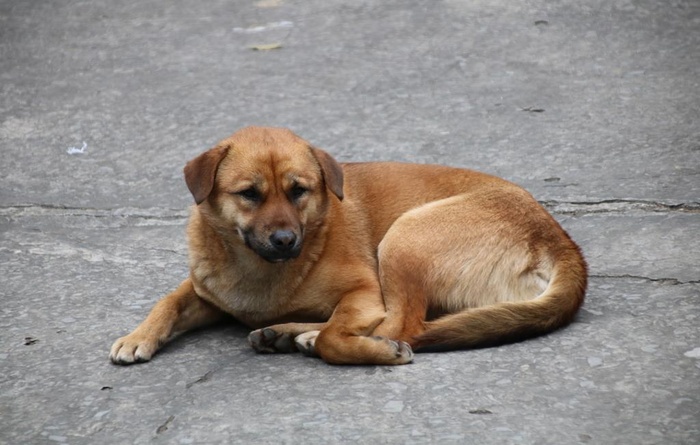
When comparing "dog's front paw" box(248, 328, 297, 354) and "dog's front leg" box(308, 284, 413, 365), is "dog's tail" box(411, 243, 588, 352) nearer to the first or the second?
"dog's front leg" box(308, 284, 413, 365)

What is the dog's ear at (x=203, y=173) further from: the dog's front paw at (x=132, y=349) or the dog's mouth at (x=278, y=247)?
the dog's front paw at (x=132, y=349)

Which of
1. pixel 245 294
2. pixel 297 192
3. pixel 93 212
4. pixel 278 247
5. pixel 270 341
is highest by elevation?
pixel 297 192

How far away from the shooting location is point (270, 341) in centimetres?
412

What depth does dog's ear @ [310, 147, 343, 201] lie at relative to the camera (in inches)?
165

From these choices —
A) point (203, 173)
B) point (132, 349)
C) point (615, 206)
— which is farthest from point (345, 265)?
point (615, 206)

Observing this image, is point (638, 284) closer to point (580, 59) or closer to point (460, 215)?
point (460, 215)

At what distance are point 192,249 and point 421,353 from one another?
1138mm

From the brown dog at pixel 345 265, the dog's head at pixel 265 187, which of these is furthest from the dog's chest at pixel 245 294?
the dog's head at pixel 265 187

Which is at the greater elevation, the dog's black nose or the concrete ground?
the dog's black nose

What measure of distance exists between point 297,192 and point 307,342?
2.01ft

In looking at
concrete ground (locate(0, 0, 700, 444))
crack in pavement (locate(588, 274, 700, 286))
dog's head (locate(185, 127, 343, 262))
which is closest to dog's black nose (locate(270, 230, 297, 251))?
dog's head (locate(185, 127, 343, 262))

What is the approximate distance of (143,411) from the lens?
3.61m

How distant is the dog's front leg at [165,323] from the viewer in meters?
4.06

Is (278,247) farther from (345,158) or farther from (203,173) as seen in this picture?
(345,158)
